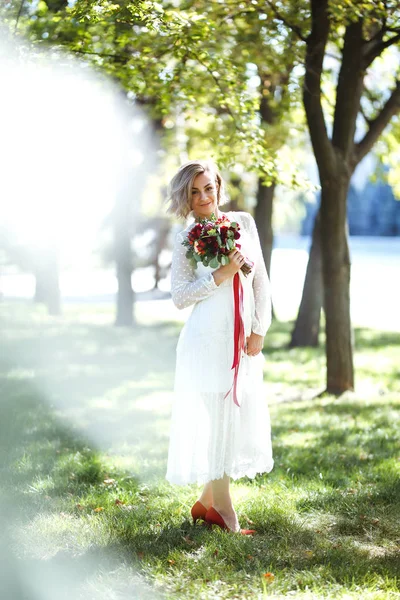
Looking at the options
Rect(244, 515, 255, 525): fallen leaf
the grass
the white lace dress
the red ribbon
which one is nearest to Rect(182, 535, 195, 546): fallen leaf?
the grass

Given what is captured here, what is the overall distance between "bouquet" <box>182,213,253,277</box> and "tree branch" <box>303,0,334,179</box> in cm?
501

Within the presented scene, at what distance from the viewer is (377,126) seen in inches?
405

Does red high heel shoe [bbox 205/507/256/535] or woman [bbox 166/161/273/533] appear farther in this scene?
red high heel shoe [bbox 205/507/256/535]

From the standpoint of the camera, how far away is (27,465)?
6406 millimetres

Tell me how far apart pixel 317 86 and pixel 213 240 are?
5.50 metres

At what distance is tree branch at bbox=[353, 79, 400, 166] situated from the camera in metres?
10.1

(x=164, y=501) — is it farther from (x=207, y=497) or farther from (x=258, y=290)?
(x=258, y=290)

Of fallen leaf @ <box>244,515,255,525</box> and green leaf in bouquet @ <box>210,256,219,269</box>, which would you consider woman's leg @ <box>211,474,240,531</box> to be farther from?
green leaf in bouquet @ <box>210,256,219,269</box>

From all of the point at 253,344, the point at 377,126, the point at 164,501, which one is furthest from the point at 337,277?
the point at 253,344

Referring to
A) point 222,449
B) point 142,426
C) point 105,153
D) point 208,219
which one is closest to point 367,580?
point 222,449

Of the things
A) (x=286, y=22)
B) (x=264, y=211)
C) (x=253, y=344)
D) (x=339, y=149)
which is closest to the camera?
(x=253, y=344)

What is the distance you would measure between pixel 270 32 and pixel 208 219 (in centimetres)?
562

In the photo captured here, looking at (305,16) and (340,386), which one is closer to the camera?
(305,16)

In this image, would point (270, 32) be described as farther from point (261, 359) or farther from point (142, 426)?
point (261, 359)
